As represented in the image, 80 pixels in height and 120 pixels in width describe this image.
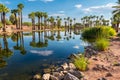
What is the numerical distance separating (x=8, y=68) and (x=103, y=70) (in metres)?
7.67

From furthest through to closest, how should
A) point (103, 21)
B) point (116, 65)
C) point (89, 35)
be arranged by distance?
1. point (103, 21)
2. point (89, 35)
3. point (116, 65)

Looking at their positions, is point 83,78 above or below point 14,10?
below

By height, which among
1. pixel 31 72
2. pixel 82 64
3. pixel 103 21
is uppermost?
pixel 103 21

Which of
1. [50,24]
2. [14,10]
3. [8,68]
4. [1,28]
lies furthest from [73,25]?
[8,68]

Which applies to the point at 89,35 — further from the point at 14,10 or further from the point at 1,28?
the point at 14,10

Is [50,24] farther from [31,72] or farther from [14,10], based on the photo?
[31,72]

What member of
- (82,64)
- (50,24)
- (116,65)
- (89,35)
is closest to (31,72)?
(82,64)

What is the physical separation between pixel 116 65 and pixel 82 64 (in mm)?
2397

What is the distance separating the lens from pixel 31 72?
13.4 m

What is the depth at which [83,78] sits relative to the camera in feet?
32.3

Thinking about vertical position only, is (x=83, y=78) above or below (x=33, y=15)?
below

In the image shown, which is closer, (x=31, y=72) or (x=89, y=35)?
(x=31, y=72)

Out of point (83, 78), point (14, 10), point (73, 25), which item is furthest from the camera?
point (73, 25)

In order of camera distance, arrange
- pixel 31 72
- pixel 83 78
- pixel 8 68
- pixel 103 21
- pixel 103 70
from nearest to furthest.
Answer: pixel 83 78, pixel 103 70, pixel 31 72, pixel 8 68, pixel 103 21
